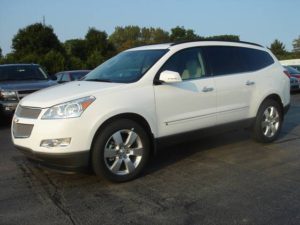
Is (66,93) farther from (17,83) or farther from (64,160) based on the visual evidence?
(17,83)

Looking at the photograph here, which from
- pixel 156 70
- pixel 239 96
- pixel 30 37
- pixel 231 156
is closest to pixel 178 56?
pixel 156 70

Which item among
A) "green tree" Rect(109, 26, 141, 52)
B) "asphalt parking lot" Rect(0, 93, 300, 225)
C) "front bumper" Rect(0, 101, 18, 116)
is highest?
"green tree" Rect(109, 26, 141, 52)

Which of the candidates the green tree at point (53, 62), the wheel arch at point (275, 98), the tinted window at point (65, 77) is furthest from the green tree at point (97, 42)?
the wheel arch at point (275, 98)

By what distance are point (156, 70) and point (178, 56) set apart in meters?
0.53

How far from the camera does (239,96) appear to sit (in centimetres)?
617

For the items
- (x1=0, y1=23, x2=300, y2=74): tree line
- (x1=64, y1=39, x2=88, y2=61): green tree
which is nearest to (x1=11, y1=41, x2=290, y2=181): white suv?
(x1=0, y1=23, x2=300, y2=74): tree line

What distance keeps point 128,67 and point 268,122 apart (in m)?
2.76

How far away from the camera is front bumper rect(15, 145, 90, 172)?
4457 mm

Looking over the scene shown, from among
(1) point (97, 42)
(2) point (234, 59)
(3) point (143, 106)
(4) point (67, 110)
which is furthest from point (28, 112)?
(1) point (97, 42)

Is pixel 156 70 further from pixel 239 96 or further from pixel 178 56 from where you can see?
pixel 239 96

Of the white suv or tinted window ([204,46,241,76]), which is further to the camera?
tinted window ([204,46,241,76])

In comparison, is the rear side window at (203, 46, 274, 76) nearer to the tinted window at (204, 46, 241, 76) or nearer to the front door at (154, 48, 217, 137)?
the tinted window at (204, 46, 241, 76)

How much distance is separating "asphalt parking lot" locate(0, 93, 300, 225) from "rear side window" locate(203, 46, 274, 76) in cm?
132

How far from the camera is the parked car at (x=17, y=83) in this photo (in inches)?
366
